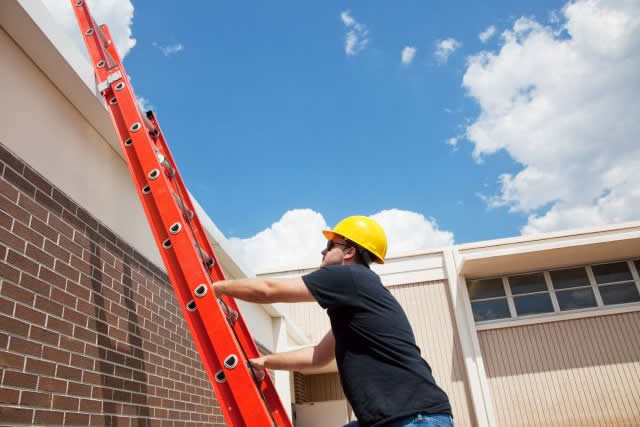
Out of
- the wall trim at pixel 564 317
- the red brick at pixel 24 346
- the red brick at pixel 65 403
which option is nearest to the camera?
the red brick at pixel 24 346

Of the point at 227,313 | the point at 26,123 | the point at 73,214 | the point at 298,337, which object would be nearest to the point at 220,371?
the point at 227,313

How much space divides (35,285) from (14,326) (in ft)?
0.96

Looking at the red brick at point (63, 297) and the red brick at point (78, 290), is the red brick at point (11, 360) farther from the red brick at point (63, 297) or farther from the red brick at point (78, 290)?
the red brick at point (78, 290)

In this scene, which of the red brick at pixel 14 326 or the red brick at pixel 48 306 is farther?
Result: the red brick at pixel 48 306

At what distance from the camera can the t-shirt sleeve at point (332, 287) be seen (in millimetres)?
2414

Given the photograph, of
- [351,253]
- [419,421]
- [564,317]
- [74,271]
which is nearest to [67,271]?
[74,271]

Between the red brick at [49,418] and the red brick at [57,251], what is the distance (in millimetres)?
916

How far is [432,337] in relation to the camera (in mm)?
15352

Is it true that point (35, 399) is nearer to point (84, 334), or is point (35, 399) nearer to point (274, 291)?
point (84, 334)

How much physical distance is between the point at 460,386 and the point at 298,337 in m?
5.61

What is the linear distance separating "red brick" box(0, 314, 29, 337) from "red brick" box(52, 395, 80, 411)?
1.48 feet

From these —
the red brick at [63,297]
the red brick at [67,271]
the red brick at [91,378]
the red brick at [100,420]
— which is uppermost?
the red brick at [67,271]

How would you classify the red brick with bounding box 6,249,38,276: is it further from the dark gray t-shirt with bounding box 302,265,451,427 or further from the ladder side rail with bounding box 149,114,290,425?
the dark gray t-shirt with bounding box 302,265,451,427

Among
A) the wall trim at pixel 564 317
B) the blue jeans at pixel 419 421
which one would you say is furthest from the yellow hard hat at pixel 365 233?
the wall trim at pixel 564 317
